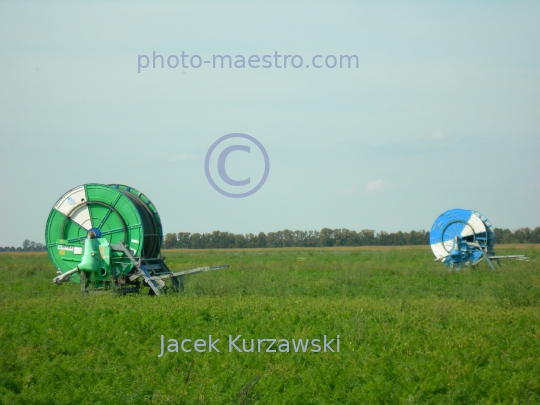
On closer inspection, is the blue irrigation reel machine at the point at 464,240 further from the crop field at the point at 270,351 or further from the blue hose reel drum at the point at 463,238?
the crop field at the point at 270,351

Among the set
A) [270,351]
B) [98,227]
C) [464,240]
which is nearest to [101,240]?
[98,227]

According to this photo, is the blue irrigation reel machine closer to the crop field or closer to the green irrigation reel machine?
the crop field

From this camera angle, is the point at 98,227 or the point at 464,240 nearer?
the point at 98,227

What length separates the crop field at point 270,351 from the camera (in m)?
8.13

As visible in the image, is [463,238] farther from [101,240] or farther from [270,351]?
[270,351]

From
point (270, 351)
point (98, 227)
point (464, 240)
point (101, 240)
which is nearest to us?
point (270, 351)

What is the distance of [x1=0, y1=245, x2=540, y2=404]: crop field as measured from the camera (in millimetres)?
8133

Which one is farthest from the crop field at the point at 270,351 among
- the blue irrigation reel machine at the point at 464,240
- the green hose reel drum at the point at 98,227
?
the blue irrigation reel machine at the point at 464,240

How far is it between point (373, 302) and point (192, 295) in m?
4.56

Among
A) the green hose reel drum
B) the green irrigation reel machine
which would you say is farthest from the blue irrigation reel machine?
the green hose reel drum

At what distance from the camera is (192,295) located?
51.6 feet

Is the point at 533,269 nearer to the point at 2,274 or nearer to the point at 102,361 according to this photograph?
the point at 102,361

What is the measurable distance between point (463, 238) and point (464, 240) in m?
0.12

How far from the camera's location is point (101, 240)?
15.8 meters
